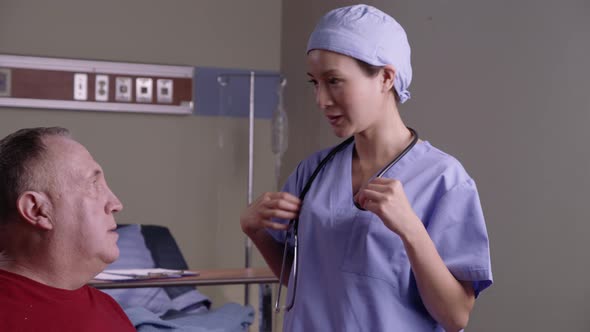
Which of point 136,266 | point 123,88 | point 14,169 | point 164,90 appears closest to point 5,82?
point 123,88

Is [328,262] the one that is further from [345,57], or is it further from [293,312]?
[345,57]

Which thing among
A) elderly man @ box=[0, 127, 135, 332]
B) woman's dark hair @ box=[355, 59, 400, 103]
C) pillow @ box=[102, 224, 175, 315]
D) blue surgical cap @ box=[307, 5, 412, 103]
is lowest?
pillow @ box=[102, 224, 175, 315]

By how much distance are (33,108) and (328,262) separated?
9.33 ft

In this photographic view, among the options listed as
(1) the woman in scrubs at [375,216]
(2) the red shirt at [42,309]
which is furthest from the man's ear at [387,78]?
(2) the red shirt at [42,309]

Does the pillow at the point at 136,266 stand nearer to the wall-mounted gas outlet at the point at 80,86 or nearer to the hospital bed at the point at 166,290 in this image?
the hospital bed at the point at 166,290

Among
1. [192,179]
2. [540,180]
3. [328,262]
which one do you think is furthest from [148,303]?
[328,262]

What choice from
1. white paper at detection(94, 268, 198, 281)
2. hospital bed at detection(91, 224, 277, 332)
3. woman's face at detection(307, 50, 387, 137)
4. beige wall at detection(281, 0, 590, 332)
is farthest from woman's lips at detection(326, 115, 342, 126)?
white paper at detection(94, 268, 198, 281)

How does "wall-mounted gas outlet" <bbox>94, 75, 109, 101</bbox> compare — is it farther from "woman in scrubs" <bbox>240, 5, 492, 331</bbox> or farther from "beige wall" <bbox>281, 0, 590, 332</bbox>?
"woman in scrubs" <bbox>240, 5, 492, 331</bbox>

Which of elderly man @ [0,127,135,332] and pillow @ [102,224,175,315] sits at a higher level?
elderly man @ [0,127,135,332]

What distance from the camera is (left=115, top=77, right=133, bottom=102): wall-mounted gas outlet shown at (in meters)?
4.00

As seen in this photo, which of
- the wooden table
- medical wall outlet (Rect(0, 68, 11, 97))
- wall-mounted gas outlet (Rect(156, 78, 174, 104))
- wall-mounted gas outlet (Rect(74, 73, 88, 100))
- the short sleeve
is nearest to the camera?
the short sleeve

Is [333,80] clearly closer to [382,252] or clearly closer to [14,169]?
[382,252]

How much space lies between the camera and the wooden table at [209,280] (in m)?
2.52

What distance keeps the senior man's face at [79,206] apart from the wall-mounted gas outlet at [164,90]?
2.73 m
